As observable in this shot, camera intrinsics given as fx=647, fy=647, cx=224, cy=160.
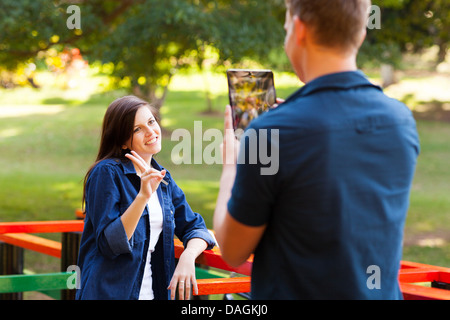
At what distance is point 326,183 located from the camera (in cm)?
149

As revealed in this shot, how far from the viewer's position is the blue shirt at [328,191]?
1.49 m

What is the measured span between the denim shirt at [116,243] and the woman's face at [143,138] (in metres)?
0.12

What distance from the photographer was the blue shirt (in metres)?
1.49

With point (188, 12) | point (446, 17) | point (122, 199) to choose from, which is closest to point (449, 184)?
point (446, 17)

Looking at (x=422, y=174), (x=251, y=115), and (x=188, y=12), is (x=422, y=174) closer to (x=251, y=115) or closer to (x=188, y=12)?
(x=188, y=12)

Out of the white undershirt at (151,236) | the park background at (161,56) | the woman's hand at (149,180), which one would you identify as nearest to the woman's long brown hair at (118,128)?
the white undershirt at (151,236)

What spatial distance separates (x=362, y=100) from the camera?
157 centimetres

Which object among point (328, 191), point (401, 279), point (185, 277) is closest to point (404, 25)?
point (401, 279)

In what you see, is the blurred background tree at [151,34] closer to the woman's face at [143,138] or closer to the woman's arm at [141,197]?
the woman's face at [143,138]

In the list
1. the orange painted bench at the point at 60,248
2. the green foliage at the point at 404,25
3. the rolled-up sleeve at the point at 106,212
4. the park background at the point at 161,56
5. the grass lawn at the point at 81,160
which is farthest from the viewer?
the grass lawn at the point at 81,160

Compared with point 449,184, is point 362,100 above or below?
above

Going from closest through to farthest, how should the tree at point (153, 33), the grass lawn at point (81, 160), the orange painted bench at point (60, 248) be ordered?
the orange painted bench at point (60, 248), the tree at point (153, 33), the grass lawn at point (81, 160)

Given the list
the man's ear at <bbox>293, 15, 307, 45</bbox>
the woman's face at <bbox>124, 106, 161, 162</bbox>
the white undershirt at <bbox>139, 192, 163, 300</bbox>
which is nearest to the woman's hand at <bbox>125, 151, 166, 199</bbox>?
the white undershirt at <bbox>139, 192, 163, 300</bbox>
